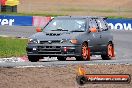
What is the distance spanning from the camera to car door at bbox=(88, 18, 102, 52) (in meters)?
21.2

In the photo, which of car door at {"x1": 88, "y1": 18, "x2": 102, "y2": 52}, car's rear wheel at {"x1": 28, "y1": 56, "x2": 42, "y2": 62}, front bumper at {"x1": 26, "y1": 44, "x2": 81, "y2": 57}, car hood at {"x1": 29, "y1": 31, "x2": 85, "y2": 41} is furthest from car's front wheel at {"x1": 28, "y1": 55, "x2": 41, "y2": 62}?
car door at {"x1": 88, "y1": 18, "x2": 102, "y2": 52}

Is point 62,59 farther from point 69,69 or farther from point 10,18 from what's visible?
point 10,18

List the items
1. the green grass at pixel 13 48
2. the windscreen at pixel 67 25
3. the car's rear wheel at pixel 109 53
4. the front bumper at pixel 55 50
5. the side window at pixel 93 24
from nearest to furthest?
the front bumper at pixel 55 50
the windscreen at pixel 67 25
the side window at pixel 93 24
the car's rear wheel at pixel 109 53
the green grass at pixel 13 48

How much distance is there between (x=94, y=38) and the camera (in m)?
21.5

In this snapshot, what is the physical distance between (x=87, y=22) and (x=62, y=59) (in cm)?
159

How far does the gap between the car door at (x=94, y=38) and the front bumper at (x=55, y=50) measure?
1.21m

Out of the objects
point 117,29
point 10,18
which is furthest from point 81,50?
point 10,18

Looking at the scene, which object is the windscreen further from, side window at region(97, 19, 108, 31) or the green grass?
the green grass

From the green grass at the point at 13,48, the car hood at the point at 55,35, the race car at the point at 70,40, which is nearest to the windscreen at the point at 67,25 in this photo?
the race car at the point at 70,40

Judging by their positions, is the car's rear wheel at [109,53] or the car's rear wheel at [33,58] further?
the car's rear wheel at [109,53]

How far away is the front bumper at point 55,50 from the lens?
65.2ft

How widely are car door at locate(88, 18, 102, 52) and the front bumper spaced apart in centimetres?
121

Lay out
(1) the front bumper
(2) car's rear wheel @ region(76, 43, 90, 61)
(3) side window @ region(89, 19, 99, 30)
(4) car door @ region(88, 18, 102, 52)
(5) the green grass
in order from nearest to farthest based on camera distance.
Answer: (1) the front bumper, (2) car's rear wheel @ region(76, 43, 90, 61), (4) car door @ region(88, 18, 102, 52), (3) side window @ region(89, 19, 99, 30), (5) the green grass

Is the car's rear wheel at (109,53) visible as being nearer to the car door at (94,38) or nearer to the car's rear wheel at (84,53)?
the car door at (94,38)
